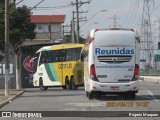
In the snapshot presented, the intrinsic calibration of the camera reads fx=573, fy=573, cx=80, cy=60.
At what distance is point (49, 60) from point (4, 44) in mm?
9651

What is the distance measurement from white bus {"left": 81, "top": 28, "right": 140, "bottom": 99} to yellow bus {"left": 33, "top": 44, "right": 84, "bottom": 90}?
13.1 metres

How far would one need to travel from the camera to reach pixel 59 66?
43.8 meters

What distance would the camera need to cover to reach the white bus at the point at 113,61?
26.9 meters

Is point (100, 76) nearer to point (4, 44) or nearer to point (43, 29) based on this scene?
point (4, 44)

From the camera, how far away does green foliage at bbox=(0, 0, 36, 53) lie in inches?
1428

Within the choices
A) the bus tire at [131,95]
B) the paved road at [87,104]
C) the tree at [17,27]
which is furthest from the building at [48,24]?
the bus tire at [131,95]

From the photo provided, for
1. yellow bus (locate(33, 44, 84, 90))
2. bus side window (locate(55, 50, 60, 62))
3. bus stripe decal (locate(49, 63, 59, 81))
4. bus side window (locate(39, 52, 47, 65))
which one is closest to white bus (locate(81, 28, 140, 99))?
yellow bus (locate(33, 44, 84, 90))

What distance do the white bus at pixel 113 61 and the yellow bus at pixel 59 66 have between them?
13111mm

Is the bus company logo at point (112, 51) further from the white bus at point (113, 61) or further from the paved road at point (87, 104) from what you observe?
the paved road at point (87, 104)

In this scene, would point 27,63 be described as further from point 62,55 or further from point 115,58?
point 115,58

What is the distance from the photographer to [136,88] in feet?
88.7

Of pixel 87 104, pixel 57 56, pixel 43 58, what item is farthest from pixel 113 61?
pixel 43 58

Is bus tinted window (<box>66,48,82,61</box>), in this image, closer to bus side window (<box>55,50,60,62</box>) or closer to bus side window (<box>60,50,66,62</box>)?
bus side window (<box>60,50,66,62</box>)

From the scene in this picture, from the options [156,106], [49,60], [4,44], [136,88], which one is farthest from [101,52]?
[49,60]
